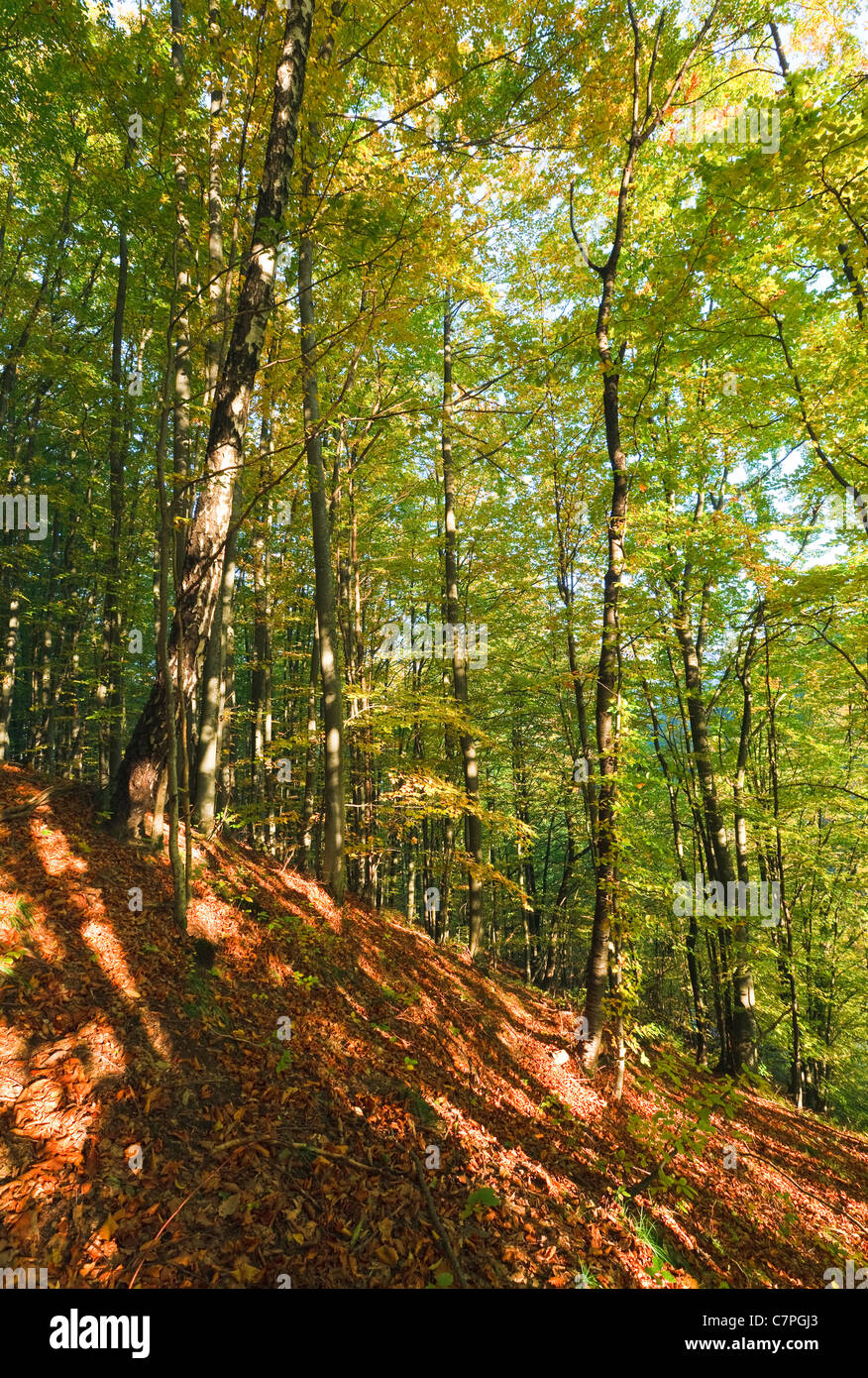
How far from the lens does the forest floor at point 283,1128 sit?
246 cm

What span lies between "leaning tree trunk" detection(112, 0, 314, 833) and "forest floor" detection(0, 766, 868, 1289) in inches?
50.7

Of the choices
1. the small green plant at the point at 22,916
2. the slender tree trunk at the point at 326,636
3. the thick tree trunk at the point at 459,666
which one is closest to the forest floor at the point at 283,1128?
the small green plant at the point at 22,916

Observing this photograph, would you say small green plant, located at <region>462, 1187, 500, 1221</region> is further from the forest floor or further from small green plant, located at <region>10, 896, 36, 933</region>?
small green plant, located at <region>10, 896, 36, 933</region>

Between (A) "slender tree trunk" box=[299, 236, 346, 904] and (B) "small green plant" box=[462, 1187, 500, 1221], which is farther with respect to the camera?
(A) "slender tree trunk" box=[299, 236, 346, 904]

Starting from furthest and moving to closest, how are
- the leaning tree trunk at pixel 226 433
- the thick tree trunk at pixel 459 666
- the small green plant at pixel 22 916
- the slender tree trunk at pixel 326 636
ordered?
the thick tree trunk at pixel 459 666, the slender tree trunk at pixel 326 636, the leaning tree trunk at pixel 226 433, the small green plant at pixel 22 916

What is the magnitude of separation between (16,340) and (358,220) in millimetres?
11830

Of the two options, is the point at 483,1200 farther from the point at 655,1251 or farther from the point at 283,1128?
the point at 655,1251

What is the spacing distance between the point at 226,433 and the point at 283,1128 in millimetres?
5539

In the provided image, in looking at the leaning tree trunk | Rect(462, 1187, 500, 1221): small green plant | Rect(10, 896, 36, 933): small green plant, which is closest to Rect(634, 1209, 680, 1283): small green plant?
Rect(462, 1187, 500, 1221): small green plant

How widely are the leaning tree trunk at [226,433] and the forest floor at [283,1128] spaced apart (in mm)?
1288

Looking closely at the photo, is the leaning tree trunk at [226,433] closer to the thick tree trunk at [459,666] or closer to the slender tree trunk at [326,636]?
the slender tree trunk at [326,636]

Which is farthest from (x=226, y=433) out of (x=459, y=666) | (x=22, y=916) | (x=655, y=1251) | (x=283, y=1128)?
(x=655, y=1251)

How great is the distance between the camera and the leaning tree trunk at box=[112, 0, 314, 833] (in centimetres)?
465
